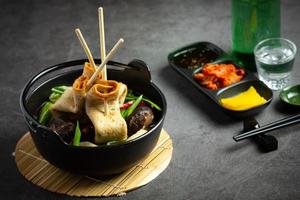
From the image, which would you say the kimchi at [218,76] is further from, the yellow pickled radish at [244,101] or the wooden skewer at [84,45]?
the wooden skewer at [84,45]

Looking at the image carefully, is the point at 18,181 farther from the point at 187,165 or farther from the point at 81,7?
the point at 81,7

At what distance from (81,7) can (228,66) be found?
888 millimetres

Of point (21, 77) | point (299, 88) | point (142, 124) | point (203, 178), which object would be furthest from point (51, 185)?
point (299, 88)

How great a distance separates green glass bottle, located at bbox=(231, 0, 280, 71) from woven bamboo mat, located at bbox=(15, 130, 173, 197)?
599 mm

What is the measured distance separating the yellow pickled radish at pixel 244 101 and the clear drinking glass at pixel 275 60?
3.4 inches

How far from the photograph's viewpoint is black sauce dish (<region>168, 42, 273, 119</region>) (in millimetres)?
2385

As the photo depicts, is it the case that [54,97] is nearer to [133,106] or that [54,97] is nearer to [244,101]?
[133,106]

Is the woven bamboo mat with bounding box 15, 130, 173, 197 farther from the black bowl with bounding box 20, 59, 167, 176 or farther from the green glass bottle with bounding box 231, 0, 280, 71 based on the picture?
the green glass bottle with bounding box 231, 0, 280, 71

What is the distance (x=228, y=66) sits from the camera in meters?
2.59

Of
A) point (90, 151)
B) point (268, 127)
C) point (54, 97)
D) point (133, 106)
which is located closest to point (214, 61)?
point (268, 127)

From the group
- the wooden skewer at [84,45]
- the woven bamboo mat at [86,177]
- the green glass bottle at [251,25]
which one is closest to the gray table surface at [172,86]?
the woven bamboo mat at [86,177]

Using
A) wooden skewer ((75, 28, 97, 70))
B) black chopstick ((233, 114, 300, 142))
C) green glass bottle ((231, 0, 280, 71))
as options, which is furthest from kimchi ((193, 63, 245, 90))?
wooden skewer ((75, 28, 97, 70))

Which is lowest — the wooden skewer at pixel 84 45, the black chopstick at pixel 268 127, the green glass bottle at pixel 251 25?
the black chopstick at pixel 268 127

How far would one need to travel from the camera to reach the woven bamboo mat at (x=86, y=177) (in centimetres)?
211
